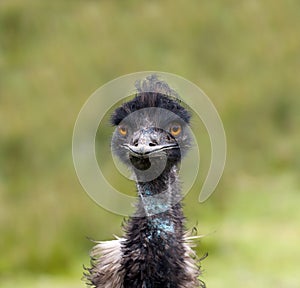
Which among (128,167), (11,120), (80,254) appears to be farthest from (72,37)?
(128,167)

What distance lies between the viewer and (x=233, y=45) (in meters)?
21.5

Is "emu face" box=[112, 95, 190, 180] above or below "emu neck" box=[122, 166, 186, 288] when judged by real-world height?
above

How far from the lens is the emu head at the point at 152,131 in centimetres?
560

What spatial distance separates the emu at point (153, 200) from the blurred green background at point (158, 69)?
7238mm

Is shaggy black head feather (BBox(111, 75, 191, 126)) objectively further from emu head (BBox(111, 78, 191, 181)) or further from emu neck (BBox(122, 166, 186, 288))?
emu neck (BBox(122, 166, 186, 288))

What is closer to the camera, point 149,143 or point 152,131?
point 149,143

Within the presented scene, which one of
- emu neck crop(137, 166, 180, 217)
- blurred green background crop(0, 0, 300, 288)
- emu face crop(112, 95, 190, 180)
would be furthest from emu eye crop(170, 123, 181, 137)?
blurred green background crop(0, 0, 300, 288)

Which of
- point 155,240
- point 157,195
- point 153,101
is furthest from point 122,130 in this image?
point 155,240

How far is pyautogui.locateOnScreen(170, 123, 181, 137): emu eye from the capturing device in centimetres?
582

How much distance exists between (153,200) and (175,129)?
1.31 feet

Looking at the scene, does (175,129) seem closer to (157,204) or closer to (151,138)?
(151,138)

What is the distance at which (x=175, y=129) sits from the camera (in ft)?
19.2

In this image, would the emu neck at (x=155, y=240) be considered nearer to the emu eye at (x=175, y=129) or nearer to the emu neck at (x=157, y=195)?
the emu neck at (x=157, y=195)

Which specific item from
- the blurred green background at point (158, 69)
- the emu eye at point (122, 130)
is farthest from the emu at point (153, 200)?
the blurred green background at point (158, 69)
